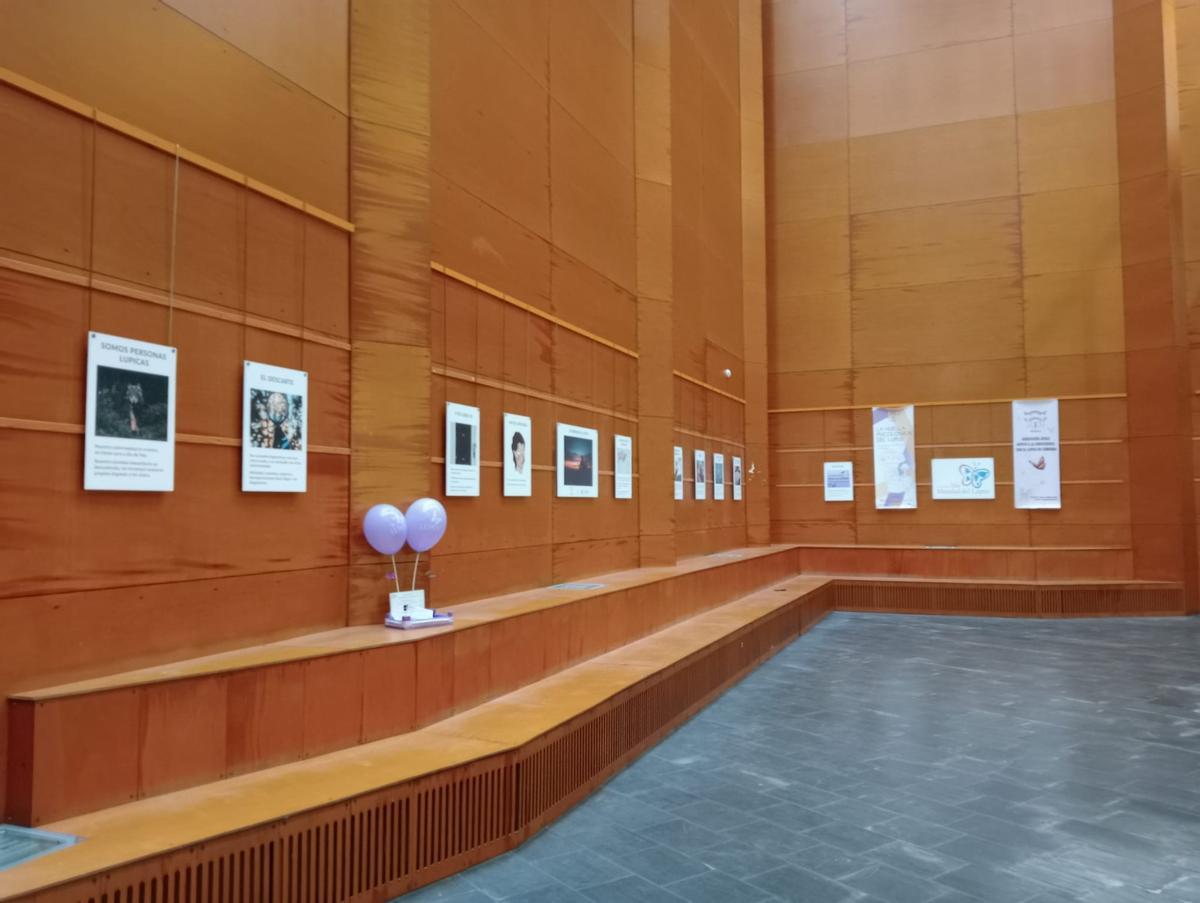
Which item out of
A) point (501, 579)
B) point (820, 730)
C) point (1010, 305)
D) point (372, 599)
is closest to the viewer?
point (372, 599)

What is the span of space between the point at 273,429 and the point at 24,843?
6.77 feet

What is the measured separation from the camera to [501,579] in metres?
6.46

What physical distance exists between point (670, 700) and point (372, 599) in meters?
2.29

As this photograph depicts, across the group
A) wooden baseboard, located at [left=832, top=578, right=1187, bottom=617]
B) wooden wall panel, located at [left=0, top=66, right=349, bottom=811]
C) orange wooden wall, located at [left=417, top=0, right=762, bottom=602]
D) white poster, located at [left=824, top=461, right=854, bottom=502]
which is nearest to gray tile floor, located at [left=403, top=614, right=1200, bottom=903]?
wooden wall panel, located at [left=0, top=66, right=349, bottom=811]

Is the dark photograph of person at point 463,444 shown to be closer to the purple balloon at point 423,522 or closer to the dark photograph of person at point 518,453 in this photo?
the dark photograph of person at point 518,453

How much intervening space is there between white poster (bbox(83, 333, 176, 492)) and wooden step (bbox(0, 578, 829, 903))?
1.27m

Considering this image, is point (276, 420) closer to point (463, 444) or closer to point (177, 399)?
point (177, 399)

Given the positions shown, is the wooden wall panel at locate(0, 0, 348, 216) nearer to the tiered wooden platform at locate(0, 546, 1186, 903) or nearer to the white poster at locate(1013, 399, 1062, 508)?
the tiered wooden platform at locate(0, 546, 1186, 903)

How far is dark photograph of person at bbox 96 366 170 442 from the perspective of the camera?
11.4 ft

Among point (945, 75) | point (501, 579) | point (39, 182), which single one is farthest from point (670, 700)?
point (945, 75)

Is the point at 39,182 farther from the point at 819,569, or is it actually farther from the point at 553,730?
the point at 819,569

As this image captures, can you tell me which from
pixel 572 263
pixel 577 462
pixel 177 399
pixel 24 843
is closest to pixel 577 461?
pixel 577 462

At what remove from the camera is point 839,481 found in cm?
1402

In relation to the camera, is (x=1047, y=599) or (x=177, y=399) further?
(x=1047, y=599)
